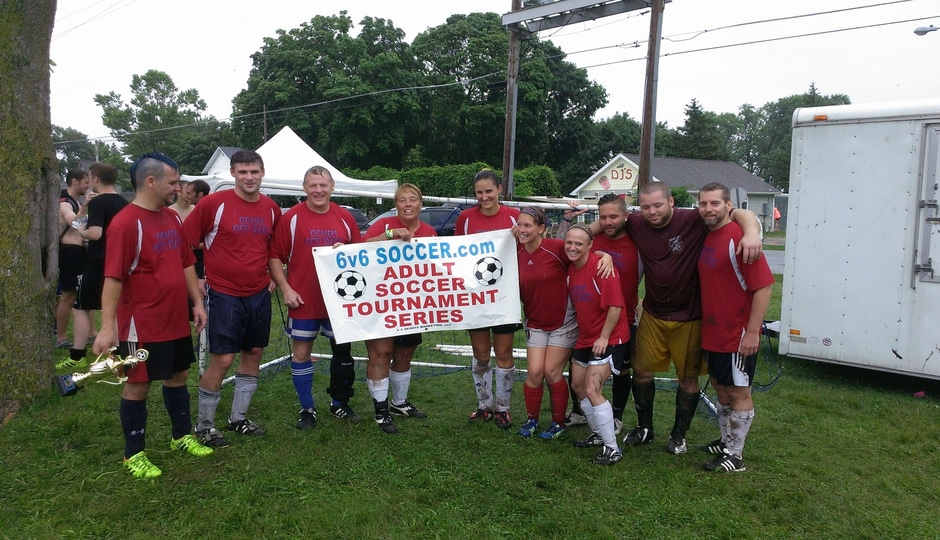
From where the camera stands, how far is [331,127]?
149ft

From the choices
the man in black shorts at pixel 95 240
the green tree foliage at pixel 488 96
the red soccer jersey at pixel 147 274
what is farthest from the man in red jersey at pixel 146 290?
the green tree foliage at pixel 488 96

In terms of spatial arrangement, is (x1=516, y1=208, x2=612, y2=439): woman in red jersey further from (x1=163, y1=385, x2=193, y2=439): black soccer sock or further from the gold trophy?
the gold trophy

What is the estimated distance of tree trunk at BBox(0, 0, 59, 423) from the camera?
202 inches

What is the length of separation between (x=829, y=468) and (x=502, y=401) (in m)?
2.52

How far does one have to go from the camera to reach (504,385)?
520 cm

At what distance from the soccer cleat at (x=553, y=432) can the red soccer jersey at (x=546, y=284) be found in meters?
0.86

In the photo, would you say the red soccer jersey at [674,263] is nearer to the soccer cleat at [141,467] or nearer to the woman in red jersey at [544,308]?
the woman in red jersey at [544,308]

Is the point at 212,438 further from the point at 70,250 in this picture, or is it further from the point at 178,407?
the point at 70,250

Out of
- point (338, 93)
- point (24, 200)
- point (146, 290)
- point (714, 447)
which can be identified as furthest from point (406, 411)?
point (338, 93)

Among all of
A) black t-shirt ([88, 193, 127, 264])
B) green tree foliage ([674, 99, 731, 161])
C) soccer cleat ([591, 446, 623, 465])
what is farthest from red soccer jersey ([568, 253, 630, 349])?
green tree foliage ([674, 99, 731, 161])

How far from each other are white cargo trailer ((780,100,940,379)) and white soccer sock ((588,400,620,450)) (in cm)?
344

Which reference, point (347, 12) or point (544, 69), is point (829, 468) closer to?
point (544, 69)

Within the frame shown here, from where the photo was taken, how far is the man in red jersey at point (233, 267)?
4500 millimetres

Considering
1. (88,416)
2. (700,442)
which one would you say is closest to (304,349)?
(88,416)
